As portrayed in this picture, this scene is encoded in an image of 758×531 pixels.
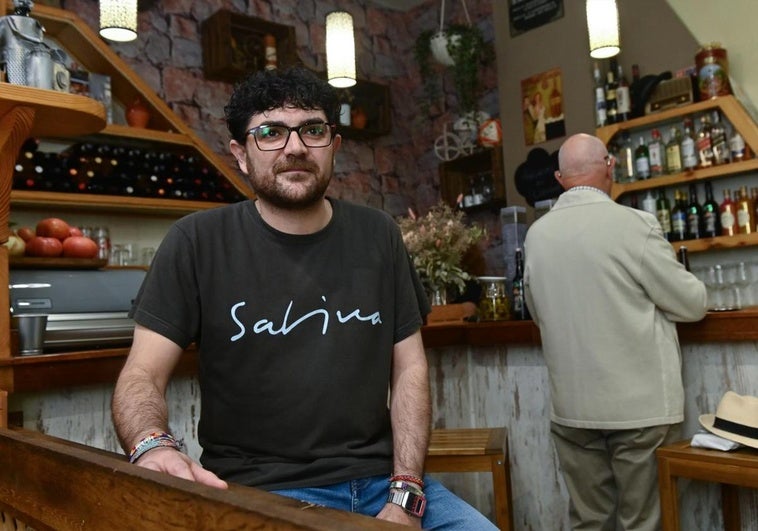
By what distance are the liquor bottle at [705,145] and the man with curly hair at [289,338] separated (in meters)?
3.07

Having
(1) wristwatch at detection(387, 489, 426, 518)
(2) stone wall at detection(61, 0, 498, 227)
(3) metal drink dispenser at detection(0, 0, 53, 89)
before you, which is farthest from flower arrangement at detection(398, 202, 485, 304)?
(2) stone wall at detection(61, 0, 498, 227)

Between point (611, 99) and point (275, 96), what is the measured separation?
11.3 ft

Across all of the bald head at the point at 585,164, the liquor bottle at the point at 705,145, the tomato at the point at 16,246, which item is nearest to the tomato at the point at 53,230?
the tomato at the point at 16,246

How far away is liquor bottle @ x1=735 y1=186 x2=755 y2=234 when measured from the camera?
3900mm

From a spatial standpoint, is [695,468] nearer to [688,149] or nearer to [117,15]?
[688,149]

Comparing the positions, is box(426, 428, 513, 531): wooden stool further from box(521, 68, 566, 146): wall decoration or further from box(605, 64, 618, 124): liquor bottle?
box(521, 68, 566, 146): wall decoration

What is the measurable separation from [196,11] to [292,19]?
875mm

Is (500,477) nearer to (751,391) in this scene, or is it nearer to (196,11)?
(751,391)

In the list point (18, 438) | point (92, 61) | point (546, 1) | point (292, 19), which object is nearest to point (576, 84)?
point (546, 1)

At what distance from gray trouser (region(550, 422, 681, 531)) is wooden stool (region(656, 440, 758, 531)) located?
0.13 metres

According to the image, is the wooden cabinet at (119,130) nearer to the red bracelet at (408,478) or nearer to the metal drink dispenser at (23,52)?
the metal drink dispenser at (23,52)

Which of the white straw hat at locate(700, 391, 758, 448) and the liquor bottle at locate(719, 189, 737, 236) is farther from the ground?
the liquor bottle at locate(719, 189, 737, 236)

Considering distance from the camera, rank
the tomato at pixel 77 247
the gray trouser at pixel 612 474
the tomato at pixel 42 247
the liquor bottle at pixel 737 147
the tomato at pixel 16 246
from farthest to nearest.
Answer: the liquor bottle at pixel 737 147
the tomato at pixel 77 247
the tomato at pixel 42 247
the tomato at pixel 16 246
the gray trouser at pixel 612 474

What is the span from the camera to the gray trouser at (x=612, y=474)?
2.30 metres
